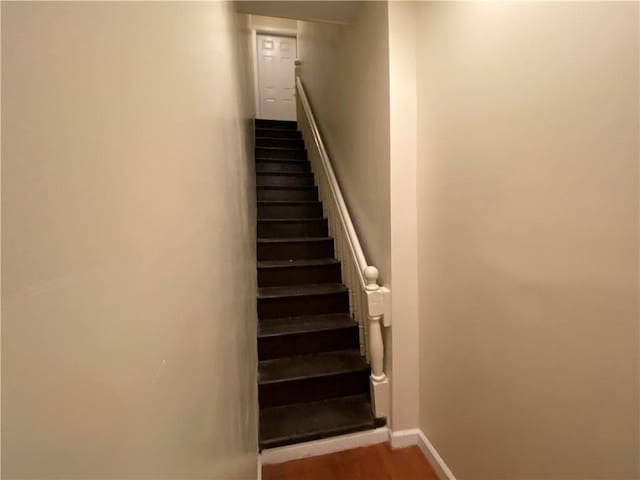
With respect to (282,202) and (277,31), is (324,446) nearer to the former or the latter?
(282,202)

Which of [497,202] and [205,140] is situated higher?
[205,140]

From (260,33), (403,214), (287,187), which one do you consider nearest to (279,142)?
(287,187)

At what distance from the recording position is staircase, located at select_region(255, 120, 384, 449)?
1621 mm

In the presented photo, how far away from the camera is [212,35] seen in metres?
0.73

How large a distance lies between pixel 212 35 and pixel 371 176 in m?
1.13

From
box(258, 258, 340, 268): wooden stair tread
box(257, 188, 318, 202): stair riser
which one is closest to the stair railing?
box(258, 258, 340, 268): wooden stair tread

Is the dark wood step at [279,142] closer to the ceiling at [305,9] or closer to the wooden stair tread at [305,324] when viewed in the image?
the ceiling at [305,9]

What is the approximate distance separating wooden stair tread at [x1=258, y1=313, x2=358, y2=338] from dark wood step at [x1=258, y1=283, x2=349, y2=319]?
0.04m

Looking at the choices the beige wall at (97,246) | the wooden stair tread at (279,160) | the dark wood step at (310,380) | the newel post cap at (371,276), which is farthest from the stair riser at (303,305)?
the wooden stair tread at (279,160)

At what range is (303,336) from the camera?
6.11 feet

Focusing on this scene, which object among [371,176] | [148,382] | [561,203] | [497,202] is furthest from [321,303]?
[148,382]

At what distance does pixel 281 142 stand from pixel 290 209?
139 centimetres

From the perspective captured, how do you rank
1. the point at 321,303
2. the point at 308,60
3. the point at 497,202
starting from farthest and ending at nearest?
the point at 308,60
the point at 321,303
the point at 497,202

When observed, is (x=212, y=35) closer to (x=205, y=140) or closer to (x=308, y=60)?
(x=205, y=140)
